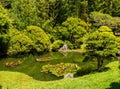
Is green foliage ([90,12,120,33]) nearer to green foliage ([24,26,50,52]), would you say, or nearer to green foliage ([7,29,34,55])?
green foliage ([24,26,50,52])

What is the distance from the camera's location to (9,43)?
6750 centimetres

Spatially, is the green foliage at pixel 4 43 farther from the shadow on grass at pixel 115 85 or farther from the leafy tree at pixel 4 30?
the shadow on grass at pixel 115 85

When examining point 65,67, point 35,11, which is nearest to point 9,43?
point 35,11

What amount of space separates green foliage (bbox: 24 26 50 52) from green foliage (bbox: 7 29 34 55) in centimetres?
117

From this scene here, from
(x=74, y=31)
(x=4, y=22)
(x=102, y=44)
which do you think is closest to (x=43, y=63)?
(x=4, y=22)

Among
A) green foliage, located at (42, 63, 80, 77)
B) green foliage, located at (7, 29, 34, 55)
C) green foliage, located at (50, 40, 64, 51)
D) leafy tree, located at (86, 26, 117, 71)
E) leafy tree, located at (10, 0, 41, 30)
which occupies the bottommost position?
green foliage, located at (50, 40, 64, 51)

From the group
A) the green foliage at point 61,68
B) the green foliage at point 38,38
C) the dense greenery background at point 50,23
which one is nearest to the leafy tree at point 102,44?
the green foliage at point 61,68

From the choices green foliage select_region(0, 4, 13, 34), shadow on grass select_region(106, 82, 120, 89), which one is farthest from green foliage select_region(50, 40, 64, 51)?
shadow on grass select_region(106, 82, 120, 89)

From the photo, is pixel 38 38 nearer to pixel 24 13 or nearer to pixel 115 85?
pixel 24 13

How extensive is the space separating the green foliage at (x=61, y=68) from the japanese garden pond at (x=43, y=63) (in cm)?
90

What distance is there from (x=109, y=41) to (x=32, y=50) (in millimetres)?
28761

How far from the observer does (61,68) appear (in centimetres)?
5188

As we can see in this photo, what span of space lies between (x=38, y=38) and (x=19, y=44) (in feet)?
13.8

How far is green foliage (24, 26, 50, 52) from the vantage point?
6775 centimetres
